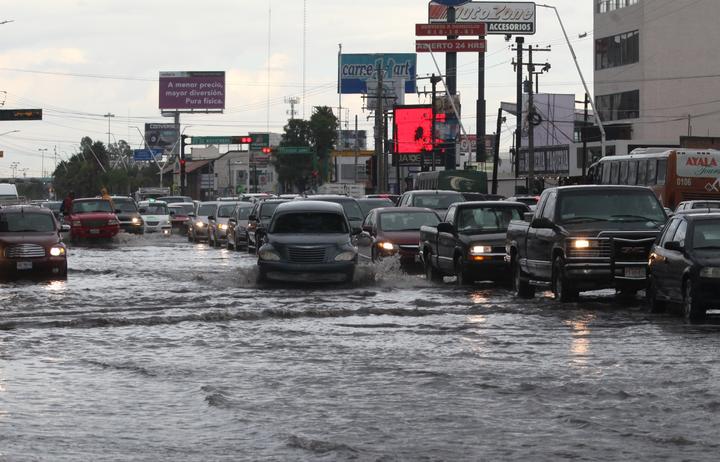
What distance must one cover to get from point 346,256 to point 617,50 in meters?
71.2

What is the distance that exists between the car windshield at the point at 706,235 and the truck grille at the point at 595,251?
2.64m

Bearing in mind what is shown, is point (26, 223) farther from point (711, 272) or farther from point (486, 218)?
point (711, 272)

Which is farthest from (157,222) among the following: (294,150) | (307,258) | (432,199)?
(294,150)

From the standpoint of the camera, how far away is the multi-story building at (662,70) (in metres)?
90.3

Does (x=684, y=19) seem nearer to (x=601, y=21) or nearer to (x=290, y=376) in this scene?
(x=601, y=21)

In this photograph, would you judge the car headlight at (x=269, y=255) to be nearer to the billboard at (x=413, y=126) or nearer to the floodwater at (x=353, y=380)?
the floodwater at (x=353, y=380)

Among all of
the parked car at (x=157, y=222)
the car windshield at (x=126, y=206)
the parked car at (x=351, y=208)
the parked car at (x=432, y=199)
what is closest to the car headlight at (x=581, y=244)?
the parked car at (x=351, y=208)

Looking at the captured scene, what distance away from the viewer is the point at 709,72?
9062cm

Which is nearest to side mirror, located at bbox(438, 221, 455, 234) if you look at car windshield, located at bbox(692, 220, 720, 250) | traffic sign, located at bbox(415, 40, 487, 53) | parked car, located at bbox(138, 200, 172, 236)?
car windshield, located at bbox(692, 220, 720, 250)

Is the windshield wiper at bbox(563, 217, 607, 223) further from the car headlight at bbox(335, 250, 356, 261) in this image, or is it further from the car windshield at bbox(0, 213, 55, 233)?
the car windshield at bbox(0, 213, 55, 233)

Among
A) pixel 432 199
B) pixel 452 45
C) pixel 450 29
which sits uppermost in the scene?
pixel 450 29

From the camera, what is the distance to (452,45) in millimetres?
115188

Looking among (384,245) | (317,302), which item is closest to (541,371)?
(317,302)

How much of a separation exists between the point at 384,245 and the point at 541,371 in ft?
63.4
